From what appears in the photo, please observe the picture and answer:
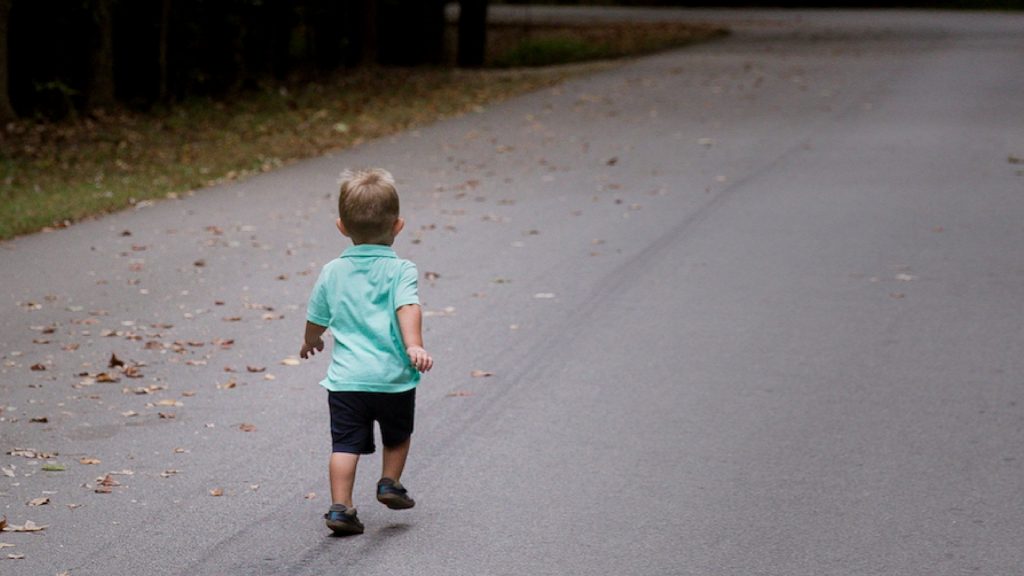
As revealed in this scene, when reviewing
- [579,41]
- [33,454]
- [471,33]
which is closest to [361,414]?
[33,454]

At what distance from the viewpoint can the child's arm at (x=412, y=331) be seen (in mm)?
4961

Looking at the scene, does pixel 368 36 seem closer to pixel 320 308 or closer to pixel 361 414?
pixel 320 308

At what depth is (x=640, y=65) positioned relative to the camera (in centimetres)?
2867

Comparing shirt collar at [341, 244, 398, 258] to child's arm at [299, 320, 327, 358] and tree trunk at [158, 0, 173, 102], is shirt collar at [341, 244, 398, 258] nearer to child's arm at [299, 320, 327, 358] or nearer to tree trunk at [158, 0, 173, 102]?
child's arm at [299, 320, 327, 358]

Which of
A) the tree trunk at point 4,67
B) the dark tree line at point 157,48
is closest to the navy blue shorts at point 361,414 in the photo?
the tree trunk at point 4,67

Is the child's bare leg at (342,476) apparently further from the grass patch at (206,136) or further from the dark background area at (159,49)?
the dark background area at (159,49)

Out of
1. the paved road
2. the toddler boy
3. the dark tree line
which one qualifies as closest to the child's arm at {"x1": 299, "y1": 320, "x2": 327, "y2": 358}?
the toddler boy

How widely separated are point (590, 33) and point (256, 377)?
3546 cm

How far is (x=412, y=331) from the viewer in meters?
5.04

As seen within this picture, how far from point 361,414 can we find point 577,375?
8.31 feet

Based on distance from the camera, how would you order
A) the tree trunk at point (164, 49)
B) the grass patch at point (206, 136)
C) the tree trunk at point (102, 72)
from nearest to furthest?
1. the grass patch at point (206, 136)
2. the tree trunk at point (102, 72)
3. the tree trunk at point (164, 49)

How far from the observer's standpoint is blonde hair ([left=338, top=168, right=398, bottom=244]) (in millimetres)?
5039

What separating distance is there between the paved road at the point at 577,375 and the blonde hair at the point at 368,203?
3.59 ft

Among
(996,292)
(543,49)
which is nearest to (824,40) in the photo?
(543,49)
